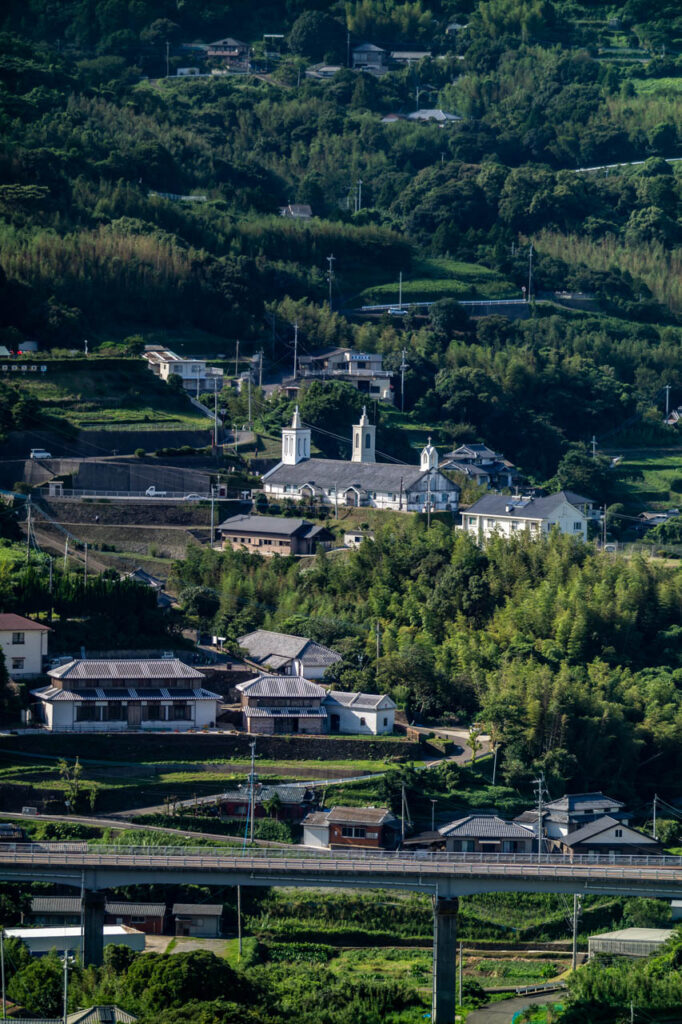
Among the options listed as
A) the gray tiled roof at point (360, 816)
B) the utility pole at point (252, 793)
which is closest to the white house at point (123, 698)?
the utility pole at point (252, 793)

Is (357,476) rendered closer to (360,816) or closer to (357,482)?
(357,482)

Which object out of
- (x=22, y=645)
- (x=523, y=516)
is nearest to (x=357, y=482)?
(x=523, y=516)

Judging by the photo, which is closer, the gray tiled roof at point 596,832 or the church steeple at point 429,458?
the gray tiled roof at point 596,832

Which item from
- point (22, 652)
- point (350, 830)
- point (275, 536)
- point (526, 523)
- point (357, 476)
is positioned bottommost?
point (350, 830)

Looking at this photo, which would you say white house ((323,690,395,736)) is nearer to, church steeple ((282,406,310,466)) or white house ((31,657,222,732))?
white house ((31,657,222,732))

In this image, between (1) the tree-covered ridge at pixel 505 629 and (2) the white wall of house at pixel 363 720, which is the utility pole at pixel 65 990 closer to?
(1) the tree-covered ridge at pixel 505 629
